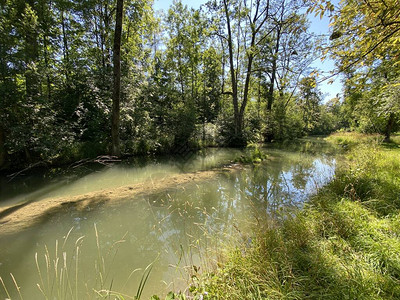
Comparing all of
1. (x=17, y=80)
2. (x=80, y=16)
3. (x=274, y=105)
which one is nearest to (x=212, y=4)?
(x=80, y=16)

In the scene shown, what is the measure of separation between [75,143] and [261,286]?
32.6ft

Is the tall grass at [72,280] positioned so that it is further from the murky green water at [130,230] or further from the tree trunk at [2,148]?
the tree trunk at [2,148]

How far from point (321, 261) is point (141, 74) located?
560 inches

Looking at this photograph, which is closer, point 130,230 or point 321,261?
point 321,261

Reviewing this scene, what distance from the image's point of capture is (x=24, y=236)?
347 centimetres

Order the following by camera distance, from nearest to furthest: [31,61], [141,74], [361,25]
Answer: [361,25], [31,61], [141,74]

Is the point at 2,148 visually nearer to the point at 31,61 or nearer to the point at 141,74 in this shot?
the point at 31,61

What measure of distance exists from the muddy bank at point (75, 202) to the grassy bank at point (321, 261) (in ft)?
12.9

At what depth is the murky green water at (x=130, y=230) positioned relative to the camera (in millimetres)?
2473

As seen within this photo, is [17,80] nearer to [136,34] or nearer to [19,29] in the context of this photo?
[19,29]

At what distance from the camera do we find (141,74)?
13266mm

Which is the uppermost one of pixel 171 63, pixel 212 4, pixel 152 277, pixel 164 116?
pixel 212 4

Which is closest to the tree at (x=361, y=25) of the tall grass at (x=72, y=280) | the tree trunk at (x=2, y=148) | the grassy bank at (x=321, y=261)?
the grassy bank at (x=321, y=261)

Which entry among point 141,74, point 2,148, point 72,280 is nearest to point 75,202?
point 72,280
